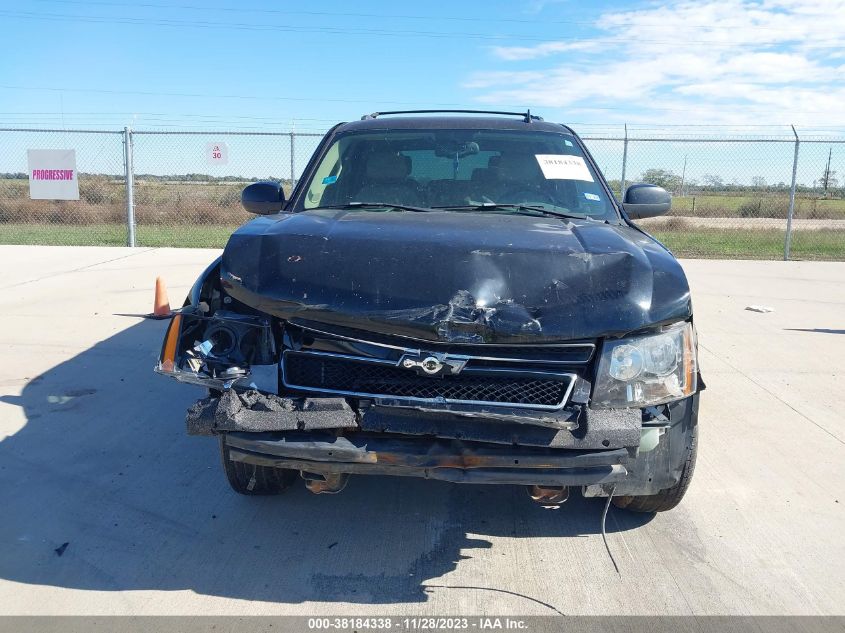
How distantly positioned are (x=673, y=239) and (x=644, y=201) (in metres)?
13.3

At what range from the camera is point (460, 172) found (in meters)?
→ 4.41

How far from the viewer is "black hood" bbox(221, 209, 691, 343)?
2787 millimetres

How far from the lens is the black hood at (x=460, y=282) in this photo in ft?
9.14

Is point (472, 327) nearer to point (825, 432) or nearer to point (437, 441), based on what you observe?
point (437, 441)

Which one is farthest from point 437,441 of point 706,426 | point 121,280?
point 121,280

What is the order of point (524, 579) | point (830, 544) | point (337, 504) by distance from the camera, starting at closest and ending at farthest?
point (524, 579), point (830, 544), point (337, 504)

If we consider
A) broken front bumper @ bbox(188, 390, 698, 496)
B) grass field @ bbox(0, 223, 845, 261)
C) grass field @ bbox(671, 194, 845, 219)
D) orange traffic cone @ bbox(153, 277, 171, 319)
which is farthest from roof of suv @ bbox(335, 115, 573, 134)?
grass field @ bbox(671, 194, 845, 219)

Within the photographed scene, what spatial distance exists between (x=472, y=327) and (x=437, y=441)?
443 mm

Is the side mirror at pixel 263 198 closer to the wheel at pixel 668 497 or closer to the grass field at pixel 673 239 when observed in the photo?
the wheel at pixel 668 497

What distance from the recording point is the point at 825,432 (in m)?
4.84

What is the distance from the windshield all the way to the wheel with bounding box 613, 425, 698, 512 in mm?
1399

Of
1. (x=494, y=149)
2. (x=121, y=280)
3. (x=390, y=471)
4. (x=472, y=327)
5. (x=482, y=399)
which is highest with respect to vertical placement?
(x=494, y=149)

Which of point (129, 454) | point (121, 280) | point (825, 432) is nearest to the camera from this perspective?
point (129, 454)

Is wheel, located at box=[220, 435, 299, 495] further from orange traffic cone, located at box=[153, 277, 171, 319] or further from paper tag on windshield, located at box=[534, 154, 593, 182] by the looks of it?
orange traffic cone, located at box=[153, 277, 171, 319]
